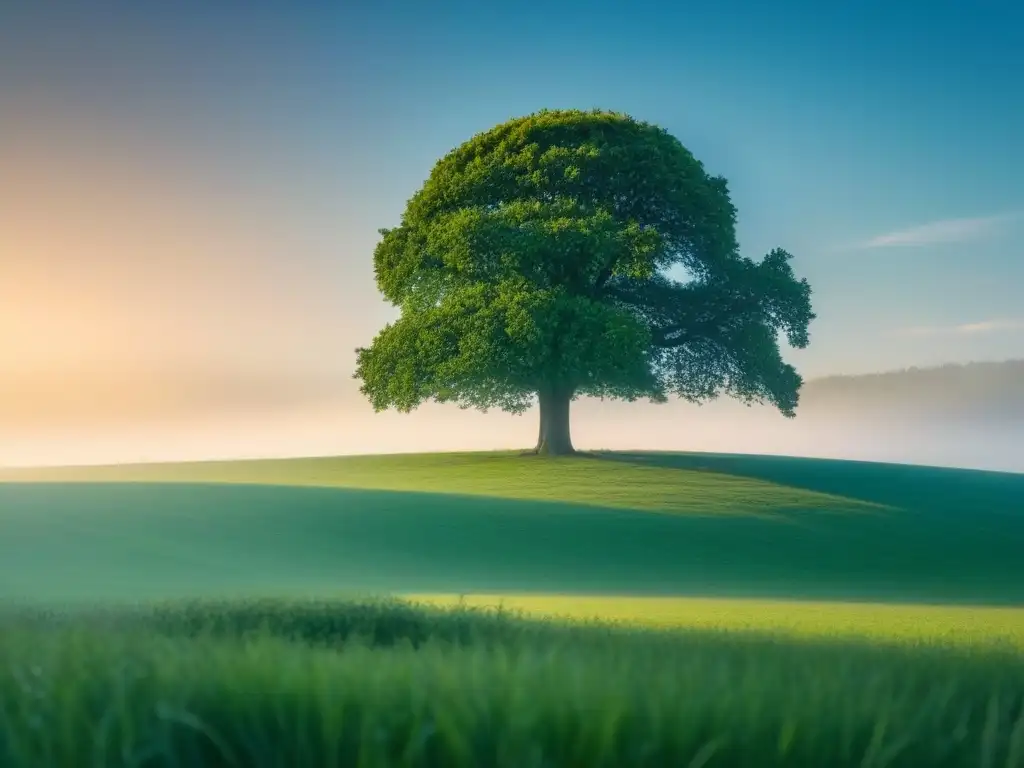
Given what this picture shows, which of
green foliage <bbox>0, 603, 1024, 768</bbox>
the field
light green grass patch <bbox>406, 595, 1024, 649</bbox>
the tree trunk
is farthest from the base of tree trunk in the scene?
green foliage <bbox>0, 603, 1024, 768</bbox>

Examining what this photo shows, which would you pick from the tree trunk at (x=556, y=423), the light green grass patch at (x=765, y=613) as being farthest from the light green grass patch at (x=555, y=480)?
the light green grass patch at (x=765, y=613)

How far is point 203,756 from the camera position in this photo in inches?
87.7

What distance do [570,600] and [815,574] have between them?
7.78 meters

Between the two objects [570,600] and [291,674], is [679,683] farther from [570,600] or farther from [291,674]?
[570,600]

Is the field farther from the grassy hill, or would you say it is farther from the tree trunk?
the tree trunk

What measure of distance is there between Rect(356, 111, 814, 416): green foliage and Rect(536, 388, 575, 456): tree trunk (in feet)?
1.13

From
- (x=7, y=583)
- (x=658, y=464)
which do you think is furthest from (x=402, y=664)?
(x=658, y=464)

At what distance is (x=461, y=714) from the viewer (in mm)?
2254

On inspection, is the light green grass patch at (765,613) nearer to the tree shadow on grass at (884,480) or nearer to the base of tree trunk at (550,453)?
the tree shadow on grass at (884,480)

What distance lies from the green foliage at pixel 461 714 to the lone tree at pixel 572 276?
900 inches

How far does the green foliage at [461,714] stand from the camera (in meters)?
2.16

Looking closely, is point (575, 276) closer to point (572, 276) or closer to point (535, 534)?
point (572, 276)

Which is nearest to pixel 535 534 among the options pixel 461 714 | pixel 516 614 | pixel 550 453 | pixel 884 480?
pixel 550 453

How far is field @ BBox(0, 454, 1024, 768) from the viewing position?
227cm
